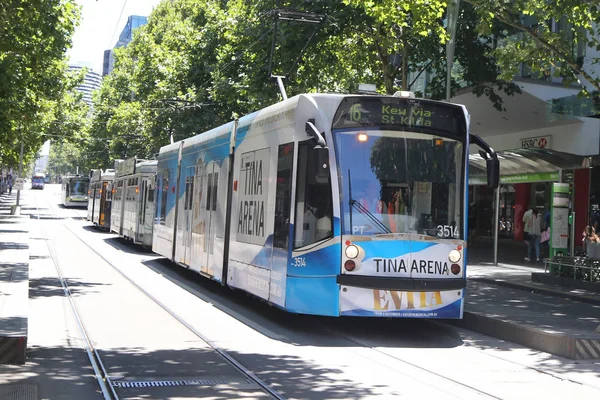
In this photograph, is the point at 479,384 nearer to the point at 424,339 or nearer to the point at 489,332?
the point at 424,339

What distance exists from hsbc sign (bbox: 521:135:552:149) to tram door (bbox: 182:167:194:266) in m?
16.1

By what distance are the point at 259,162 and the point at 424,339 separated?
3.67 m

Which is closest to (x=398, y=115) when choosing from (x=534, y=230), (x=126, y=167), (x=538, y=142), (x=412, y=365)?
(x=412, y=365)

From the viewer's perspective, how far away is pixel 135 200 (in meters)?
28.9

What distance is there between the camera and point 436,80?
2842 centimetres

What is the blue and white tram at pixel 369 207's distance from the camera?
10.2m

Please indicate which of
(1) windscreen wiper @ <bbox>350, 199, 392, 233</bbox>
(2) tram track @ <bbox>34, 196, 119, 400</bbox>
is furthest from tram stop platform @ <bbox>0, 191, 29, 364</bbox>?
(1) windscreen wiper @ <bbox>350, 199, 392, 233</bbox>

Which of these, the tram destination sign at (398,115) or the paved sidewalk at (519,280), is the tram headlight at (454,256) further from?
the paved sidewalk at (519,280)

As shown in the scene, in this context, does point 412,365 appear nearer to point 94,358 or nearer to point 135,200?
point 94,358

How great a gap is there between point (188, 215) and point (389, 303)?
26.8ft

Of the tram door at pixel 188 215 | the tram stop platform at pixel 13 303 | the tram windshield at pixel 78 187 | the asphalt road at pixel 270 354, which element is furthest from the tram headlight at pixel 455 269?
the tram windshield at pixel 78 187

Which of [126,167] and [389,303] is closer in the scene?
[389,303]

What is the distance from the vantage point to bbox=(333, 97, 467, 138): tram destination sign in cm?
1054

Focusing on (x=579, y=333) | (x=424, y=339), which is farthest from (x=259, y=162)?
(x=579, y=333)
